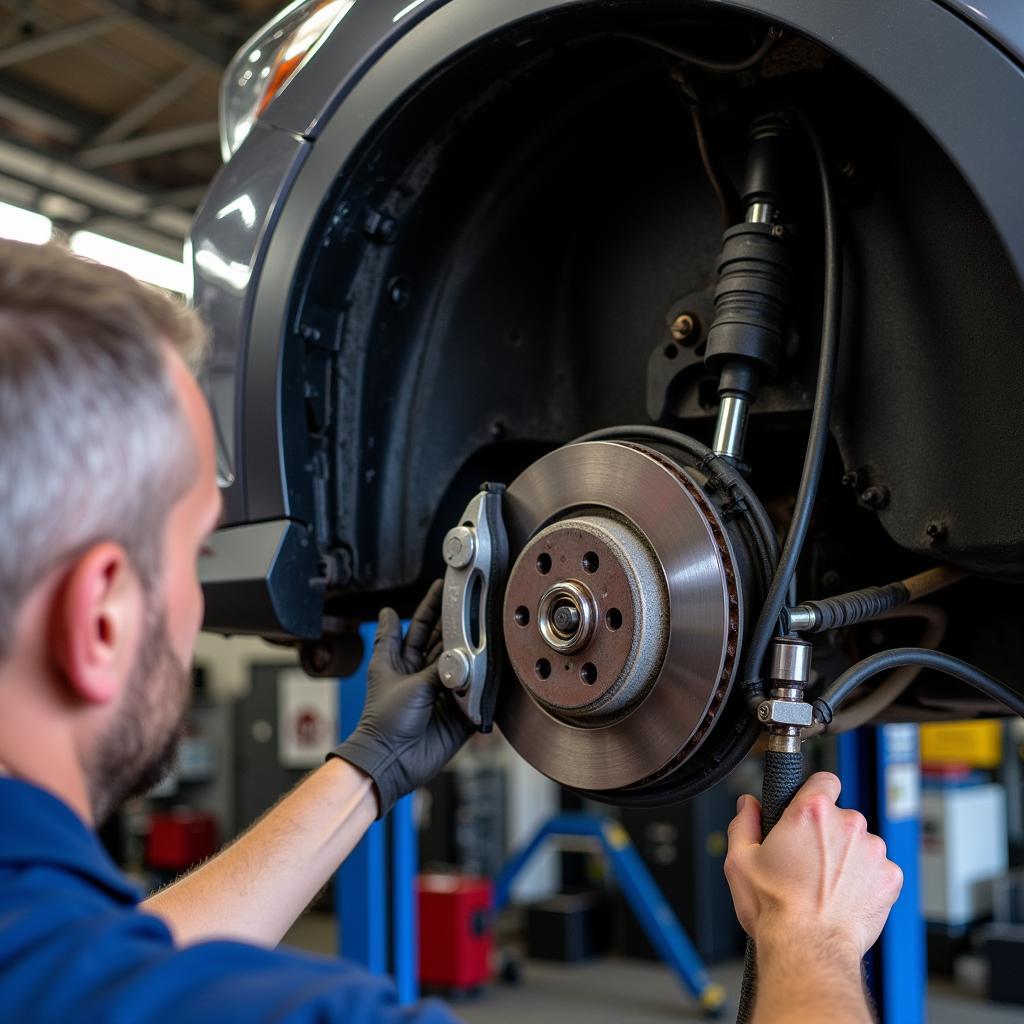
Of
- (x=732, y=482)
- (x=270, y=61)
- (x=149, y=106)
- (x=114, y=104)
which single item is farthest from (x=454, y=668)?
(x=114, y=104)

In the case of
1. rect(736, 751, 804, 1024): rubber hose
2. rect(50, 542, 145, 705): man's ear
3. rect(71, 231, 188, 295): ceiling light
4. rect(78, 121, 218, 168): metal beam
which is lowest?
rect(736, 751, 804, 1024): rubber hose

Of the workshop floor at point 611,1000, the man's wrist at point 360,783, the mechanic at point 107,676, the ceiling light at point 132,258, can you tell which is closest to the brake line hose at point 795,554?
the mechanic at point 107,676

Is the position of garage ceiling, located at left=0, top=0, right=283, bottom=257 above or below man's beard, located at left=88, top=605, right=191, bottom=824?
above

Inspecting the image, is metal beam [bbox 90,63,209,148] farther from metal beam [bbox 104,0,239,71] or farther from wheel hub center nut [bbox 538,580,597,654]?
wheel hub center nut [bbox 538,580,597,654]

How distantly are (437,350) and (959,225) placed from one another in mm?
581

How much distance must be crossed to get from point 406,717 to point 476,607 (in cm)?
13

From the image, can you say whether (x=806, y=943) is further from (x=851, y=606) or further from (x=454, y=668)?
(x=454, y=668)

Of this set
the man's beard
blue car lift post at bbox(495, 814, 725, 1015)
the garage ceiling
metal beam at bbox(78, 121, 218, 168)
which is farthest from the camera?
blue car lift post at bbox(495, 814, 725, 1015)

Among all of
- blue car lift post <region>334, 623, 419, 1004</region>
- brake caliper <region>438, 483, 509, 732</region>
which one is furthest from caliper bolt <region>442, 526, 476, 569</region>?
blue car lift post <region>334, 623, 419, 1004</region>

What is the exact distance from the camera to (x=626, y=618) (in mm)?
966

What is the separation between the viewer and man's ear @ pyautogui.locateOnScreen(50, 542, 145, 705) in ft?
2.02

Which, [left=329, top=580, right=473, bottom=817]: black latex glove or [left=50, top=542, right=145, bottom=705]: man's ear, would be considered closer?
[left=50, top=542, right=145, bottom=705]: man's ear

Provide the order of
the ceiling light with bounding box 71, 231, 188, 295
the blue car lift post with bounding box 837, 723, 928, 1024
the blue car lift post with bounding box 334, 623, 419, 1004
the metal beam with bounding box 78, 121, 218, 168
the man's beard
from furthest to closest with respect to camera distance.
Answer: the ceiling light with bounding box 71, 231, 188, 295 → the metal beam with bounding box 78, 121, 218, 168 → the blue car lift post with bounding box 334, 623, 419, 1004 → the blue car lift post with bounding box 837, 723, 928, 1024 → the man's beard

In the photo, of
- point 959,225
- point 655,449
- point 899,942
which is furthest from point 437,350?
point 899,942
